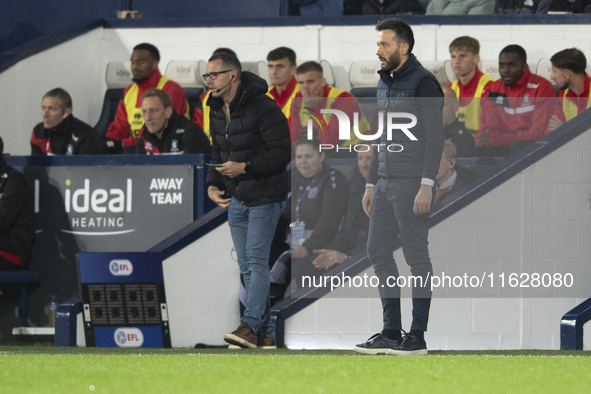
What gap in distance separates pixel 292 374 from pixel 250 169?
238cm

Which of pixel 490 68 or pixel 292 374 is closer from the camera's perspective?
pixel 292 374

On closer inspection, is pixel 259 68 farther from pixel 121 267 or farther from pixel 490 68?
pixel 121 267

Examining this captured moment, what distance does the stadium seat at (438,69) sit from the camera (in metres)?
9.92

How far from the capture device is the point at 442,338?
655cm

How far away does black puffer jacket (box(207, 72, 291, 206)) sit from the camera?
6.56 m

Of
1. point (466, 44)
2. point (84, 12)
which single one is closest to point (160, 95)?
point (466, 44)

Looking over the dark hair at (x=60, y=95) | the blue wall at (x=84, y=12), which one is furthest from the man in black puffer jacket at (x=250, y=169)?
the blue wall at (x=84, y=12)

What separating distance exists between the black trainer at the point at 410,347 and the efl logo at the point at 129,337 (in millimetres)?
2104

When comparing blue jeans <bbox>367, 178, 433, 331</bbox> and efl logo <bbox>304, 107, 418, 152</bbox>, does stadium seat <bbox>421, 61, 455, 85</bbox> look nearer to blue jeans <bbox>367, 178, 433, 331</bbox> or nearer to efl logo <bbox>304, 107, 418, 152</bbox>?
efl logo <bbox>304, 107, 418, 152</bbox>

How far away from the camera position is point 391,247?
5883 mm

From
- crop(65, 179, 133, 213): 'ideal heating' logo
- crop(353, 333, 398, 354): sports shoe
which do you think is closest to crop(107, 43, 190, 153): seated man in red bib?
crop(65, 179, 133, 213): 'ideal heating' logo

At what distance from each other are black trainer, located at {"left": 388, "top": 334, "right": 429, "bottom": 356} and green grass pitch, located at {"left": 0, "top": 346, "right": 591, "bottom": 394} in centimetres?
40

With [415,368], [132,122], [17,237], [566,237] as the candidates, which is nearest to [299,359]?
[415,368]

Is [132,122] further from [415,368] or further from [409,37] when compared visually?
[415,368]
